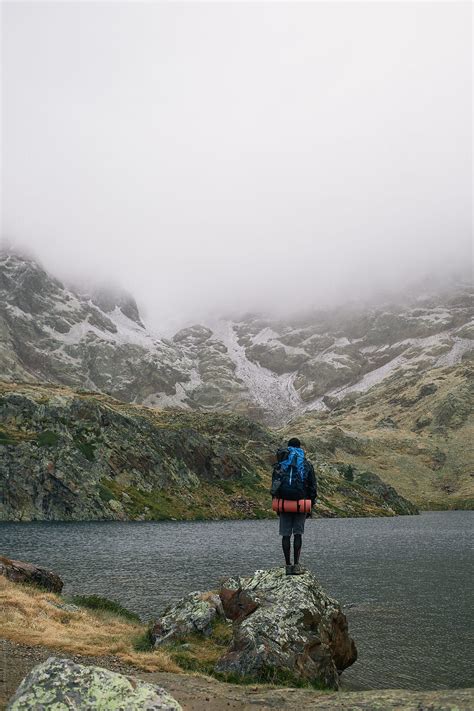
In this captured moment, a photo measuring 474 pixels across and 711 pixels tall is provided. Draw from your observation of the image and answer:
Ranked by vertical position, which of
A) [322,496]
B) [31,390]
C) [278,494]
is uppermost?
[31,390]

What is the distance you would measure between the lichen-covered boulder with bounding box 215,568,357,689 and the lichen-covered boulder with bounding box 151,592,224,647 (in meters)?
2.89

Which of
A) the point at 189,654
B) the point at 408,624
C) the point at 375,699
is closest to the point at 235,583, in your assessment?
the point at 189,654

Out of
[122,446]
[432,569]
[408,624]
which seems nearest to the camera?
[408,624]

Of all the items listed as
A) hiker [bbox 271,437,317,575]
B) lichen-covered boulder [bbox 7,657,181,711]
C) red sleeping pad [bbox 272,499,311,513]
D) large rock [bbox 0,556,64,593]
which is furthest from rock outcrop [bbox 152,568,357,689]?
large rock [bbox 0,556,64,593]

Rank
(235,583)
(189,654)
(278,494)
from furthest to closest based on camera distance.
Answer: (235,583)
(189,654)
(278,494)

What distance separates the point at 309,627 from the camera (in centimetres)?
2141

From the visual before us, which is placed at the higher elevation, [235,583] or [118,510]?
[235,583]

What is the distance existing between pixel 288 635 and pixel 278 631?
0.42 metres

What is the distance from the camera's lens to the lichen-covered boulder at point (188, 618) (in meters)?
25.7

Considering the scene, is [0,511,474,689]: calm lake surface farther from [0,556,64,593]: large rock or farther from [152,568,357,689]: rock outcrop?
[0,556,64,593]: large rock

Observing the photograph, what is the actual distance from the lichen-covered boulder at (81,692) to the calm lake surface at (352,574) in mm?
15800

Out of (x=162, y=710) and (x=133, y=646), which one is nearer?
(x=162, y=710)

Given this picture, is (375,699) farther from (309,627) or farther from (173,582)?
(173,582)

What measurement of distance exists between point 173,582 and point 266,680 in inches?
1171
